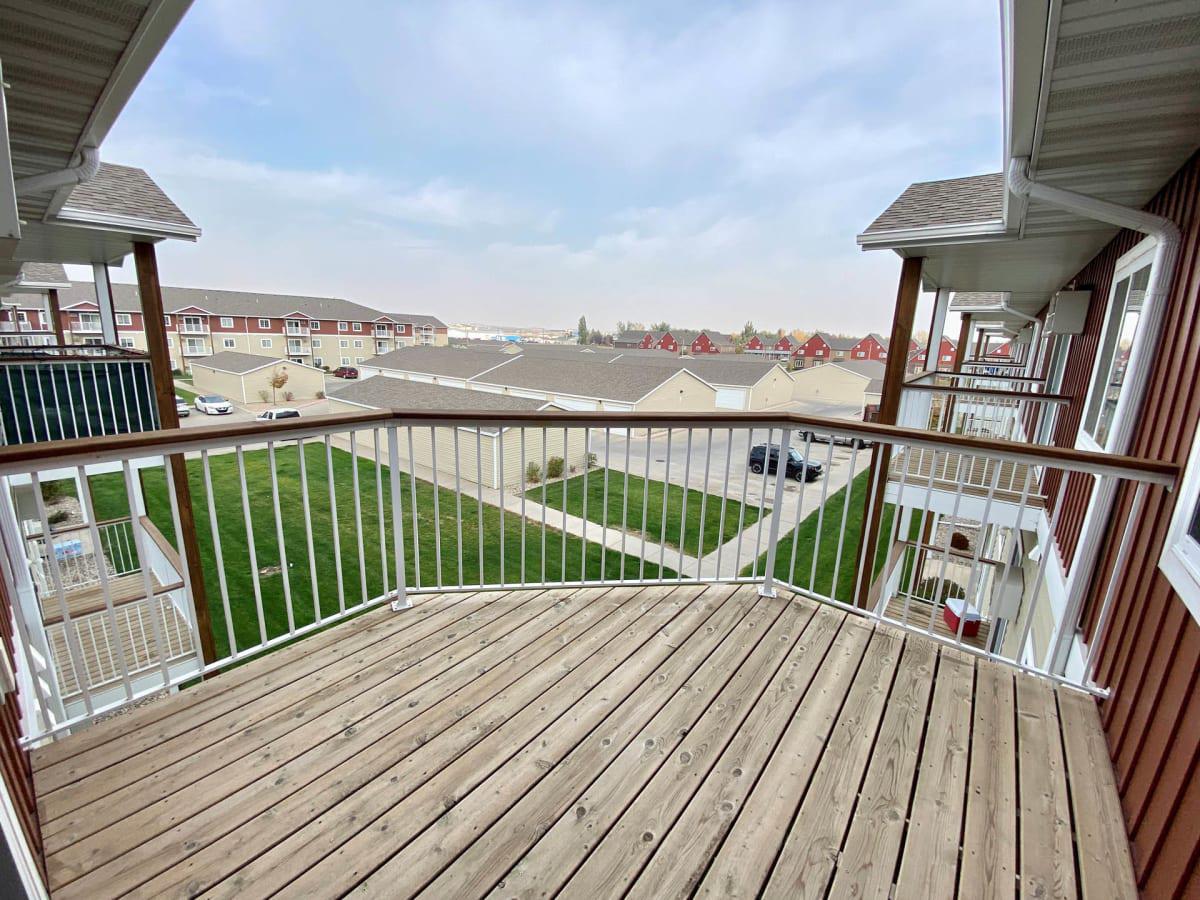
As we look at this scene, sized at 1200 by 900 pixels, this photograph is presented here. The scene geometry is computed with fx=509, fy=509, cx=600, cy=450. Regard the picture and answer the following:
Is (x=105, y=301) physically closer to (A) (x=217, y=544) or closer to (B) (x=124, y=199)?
(B) (x=124, y=199)

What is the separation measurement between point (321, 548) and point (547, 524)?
4.56m

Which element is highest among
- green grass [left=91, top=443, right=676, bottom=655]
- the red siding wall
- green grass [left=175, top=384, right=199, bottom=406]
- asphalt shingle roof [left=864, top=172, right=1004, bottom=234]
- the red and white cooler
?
asphalt shingle roof [left=864, top=172, right=1004, bottom=234]

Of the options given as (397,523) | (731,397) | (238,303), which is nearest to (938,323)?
(397,523)

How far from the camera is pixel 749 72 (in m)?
8.63

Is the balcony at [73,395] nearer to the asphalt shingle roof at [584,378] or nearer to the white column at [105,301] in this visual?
the white column at [105,301]

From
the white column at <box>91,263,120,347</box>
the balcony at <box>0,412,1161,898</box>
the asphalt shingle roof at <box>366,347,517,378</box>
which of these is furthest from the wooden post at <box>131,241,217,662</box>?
the asphalt shingle roof at <box>366,347,517,378</box>

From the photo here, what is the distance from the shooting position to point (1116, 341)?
153 inches

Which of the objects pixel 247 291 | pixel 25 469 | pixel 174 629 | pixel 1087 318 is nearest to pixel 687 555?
pixel 1087 318

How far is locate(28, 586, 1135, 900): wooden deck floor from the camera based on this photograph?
50.1 inches

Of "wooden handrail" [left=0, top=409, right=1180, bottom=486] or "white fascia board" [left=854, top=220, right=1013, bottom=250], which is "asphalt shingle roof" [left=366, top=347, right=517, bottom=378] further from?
"wooden handrail" [left=0, top=409, right=1180, bottom=486]

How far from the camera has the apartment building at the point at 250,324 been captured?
2995 centimetres

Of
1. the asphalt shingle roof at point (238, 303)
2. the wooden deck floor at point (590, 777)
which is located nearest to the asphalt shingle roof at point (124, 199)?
the wooden deck floor at point (590, 777)

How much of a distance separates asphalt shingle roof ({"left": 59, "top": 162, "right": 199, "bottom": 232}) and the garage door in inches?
788

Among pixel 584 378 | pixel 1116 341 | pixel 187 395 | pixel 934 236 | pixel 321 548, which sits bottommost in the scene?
pixel 321 548
